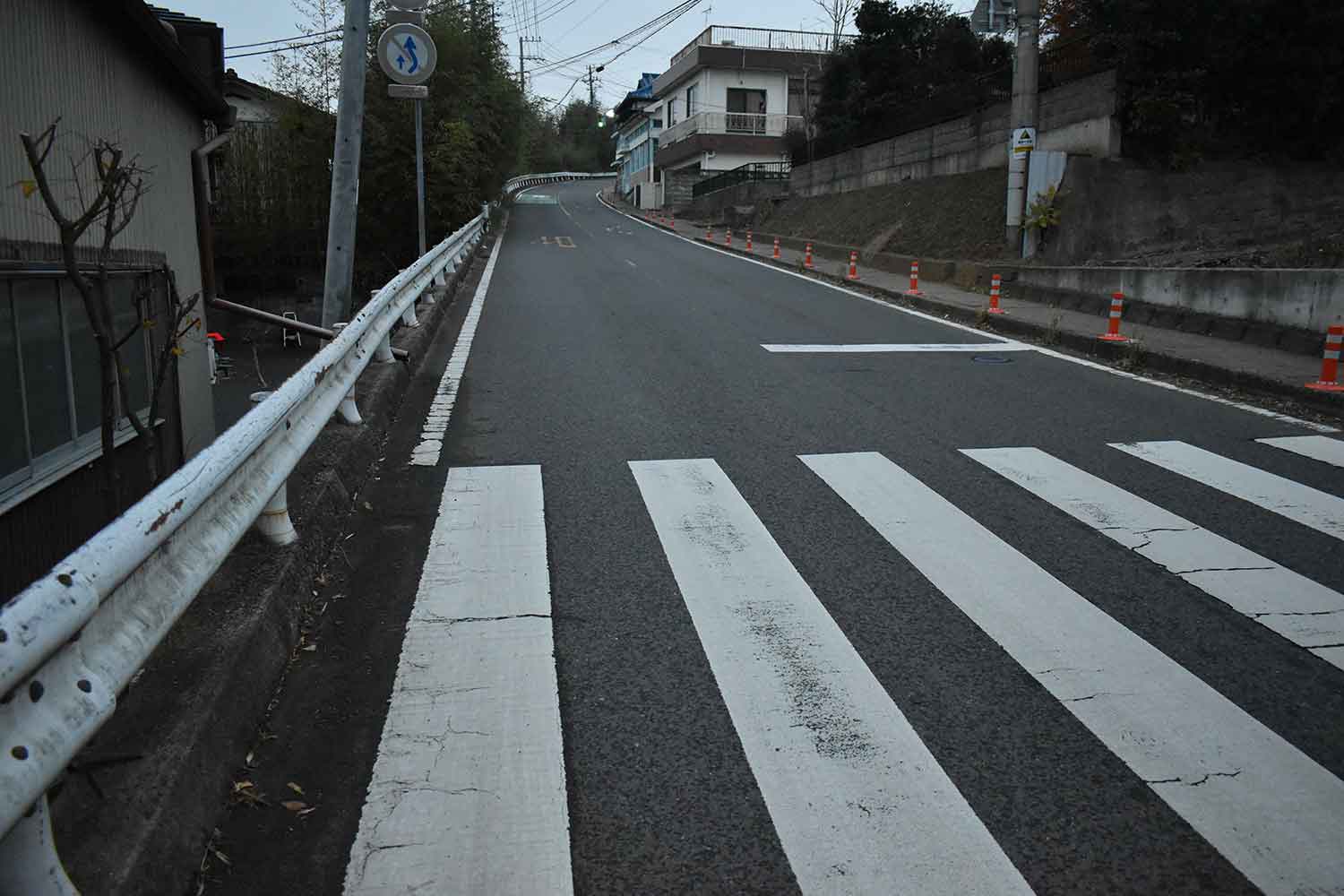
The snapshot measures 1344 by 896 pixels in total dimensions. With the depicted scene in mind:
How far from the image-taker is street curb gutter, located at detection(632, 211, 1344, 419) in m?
9.21

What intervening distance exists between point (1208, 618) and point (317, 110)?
2817cm

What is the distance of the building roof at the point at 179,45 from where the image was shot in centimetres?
740

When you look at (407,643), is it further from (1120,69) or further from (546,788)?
(1120,69)

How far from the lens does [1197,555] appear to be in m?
5.24

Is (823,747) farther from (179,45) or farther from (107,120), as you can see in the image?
(179,45)

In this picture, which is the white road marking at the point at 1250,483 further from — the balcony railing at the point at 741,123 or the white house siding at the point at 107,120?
the balcony railing at the point at 741,123

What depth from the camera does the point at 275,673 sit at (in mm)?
3756

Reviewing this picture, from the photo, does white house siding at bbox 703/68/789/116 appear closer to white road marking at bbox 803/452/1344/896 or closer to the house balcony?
the house balcony

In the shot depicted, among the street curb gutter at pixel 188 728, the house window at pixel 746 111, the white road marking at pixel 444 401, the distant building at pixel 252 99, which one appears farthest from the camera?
the house window at pixel 746 111

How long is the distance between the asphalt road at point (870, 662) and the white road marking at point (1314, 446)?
15cm

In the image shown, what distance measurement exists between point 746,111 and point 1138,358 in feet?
164

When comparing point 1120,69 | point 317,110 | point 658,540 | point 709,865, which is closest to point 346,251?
point 658,540

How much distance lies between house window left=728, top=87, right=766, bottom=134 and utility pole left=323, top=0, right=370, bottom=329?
161 feet

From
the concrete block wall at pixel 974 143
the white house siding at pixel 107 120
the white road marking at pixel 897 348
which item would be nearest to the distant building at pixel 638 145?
the concrete block wall at pixel 974 143
